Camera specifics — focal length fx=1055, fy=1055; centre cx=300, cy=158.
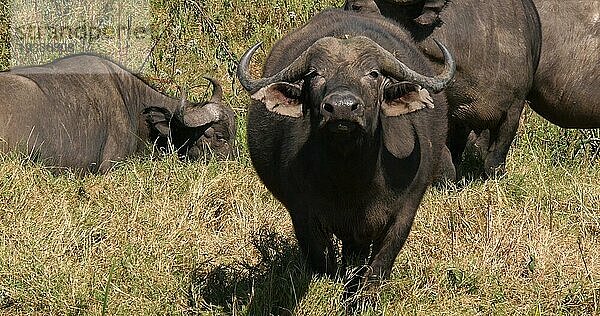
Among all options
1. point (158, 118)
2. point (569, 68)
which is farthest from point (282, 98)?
point (158, 118)

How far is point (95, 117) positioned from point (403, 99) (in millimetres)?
5791

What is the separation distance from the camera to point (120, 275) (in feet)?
19.6

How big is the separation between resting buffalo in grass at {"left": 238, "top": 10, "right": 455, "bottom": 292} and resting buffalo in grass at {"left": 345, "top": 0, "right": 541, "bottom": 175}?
1.41m

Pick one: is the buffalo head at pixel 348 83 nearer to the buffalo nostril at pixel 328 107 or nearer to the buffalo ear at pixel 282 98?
the buffalo ear at pixel 282 98

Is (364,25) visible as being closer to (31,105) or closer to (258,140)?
(258,140)

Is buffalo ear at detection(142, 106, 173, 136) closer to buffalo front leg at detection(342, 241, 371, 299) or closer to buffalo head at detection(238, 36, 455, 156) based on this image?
buffalo front leg at detection(342, 241, 371, 299)

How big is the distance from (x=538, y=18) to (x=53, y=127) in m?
4.39

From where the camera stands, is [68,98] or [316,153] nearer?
[316,153]

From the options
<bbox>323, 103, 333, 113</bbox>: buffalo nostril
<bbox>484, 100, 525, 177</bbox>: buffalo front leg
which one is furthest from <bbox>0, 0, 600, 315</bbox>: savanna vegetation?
<bbox>323, 103, 333, 113</bbox>: buffalo nostril

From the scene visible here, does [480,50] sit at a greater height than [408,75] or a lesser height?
lesser

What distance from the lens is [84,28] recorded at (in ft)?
40.2

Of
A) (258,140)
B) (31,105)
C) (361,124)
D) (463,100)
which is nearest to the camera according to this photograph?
(361,124)

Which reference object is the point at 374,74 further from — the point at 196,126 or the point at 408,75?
the point at 196,126

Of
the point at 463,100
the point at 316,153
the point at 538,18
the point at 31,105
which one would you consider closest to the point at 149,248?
the point at 316,153
